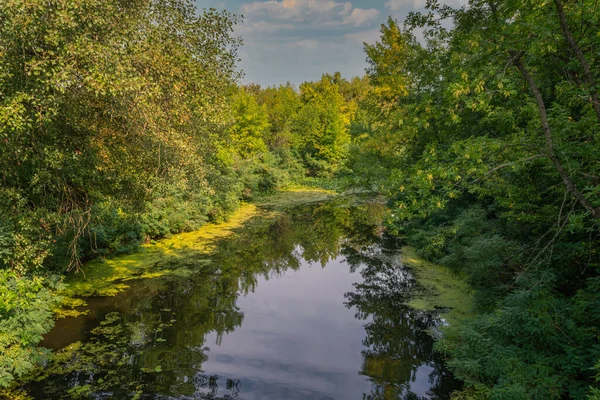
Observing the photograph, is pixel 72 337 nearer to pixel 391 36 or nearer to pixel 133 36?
pixel 133 36

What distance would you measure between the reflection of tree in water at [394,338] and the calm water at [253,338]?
29mm

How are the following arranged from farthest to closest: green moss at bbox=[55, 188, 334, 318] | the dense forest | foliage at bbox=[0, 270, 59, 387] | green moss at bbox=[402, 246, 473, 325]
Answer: green moss at bbox=[55, 188, 334, 318] → green moss at bbox=[402, 246, 473, 325] → foliage at bbox=[0, 270, 59, 387] → the dense forest

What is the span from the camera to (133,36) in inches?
235

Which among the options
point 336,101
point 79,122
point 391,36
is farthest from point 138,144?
point 336,101

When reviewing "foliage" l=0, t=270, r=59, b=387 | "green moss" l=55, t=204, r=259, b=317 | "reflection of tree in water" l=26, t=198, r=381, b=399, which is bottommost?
"reflection of tree in water" l=26, t=198, r=381, b=399

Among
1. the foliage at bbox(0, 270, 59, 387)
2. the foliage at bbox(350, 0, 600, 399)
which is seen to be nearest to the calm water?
the foliage at bbox(0, 270, 59, 387)

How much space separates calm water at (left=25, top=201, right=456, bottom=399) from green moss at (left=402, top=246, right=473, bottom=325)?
0.48 meters

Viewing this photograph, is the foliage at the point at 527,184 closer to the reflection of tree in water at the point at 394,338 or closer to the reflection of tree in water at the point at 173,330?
the reflection of tree in water at the point at 394,338

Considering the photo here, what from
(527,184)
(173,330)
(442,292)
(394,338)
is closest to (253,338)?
(173,330)

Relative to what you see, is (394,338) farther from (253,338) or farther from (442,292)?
(253,338)

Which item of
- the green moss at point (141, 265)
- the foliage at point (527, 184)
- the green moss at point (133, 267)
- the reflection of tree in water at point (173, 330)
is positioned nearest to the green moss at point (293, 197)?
the green moss at point (141, 265)

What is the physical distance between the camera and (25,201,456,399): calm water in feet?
22.1

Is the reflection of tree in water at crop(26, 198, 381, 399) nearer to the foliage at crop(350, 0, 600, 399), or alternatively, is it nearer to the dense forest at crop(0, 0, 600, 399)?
the dense forest at crop(0, 0, 600, 399)

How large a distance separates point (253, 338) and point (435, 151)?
19.4ft
